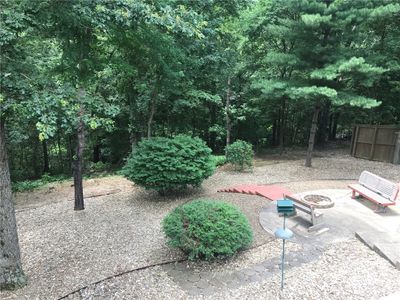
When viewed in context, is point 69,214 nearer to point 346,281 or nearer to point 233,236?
point 233,236

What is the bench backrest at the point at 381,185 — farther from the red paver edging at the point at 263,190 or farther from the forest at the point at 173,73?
the forest at the point at 173,73

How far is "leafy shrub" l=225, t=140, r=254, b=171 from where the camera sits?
1032 cm

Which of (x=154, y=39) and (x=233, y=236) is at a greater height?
(x=154, y=39)

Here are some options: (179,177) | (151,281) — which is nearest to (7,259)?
(151,281)

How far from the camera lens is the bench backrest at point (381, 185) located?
629 centimetres

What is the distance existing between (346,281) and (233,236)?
1.59 meters

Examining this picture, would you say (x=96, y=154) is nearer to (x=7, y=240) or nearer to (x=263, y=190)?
(x=263, y=190)

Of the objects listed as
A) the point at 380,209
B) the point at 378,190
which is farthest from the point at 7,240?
the point at 378,190

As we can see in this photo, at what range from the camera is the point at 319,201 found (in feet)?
22.4

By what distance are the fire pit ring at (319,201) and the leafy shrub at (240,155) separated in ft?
11.2

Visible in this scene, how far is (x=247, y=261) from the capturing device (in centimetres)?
455

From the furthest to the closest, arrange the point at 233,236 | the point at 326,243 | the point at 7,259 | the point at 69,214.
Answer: the point at 69,214 < the point at 326,243 < the point at 233,236 < the point at 7,259

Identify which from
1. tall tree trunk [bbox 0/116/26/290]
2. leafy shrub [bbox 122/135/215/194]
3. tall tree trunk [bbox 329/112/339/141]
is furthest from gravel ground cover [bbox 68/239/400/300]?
tall tree trunk [bbox 329/112/339/141]

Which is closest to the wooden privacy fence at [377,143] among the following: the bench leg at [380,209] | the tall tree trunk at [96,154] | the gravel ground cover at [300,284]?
the bench leg at [380,209]
